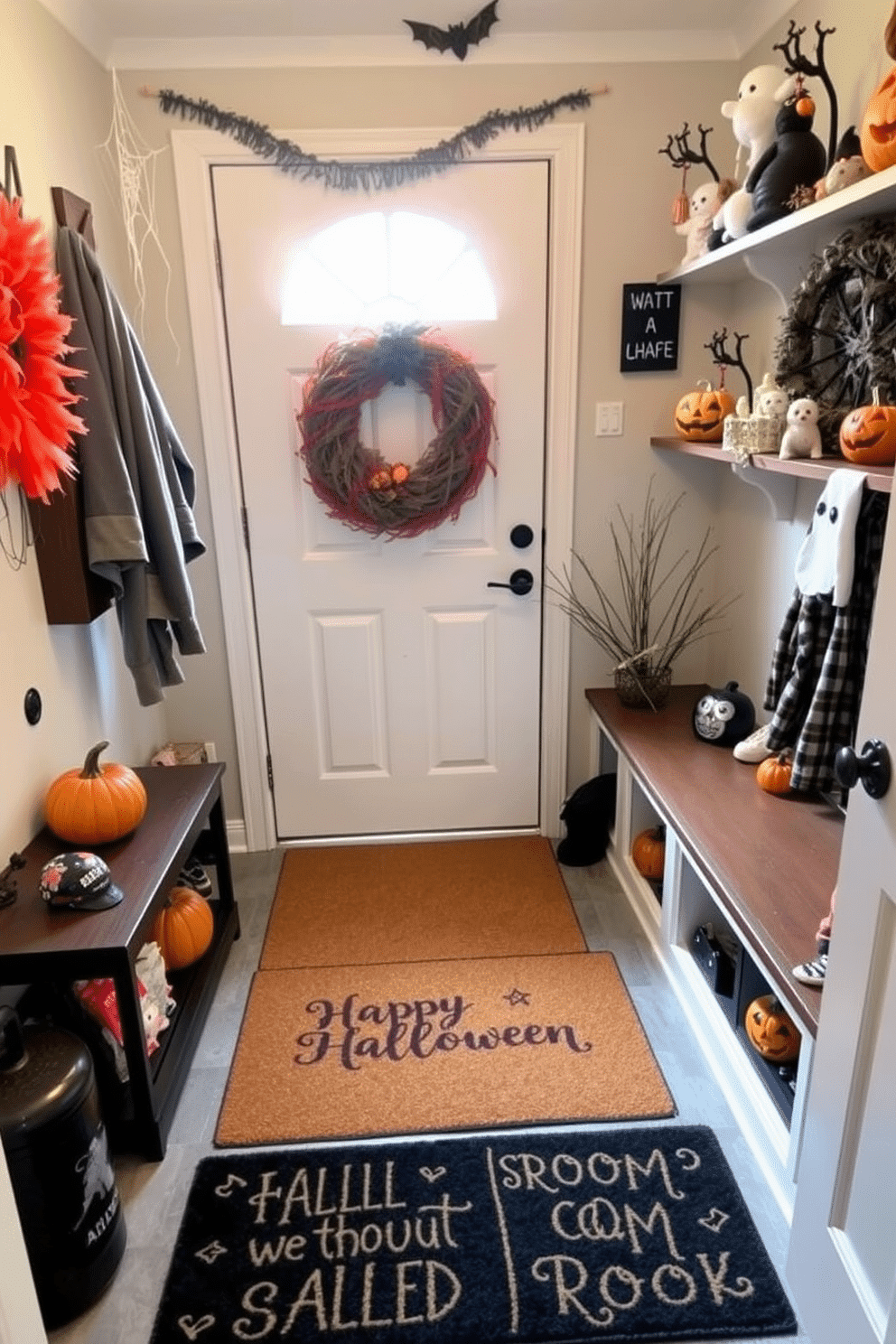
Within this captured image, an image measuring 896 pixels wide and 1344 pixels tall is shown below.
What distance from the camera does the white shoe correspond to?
7.44 feet

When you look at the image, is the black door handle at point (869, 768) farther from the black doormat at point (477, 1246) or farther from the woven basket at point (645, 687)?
the woven basket at point (645, 687)

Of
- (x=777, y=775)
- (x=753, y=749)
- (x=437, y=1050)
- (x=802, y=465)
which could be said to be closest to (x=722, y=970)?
(x=777, y=775)

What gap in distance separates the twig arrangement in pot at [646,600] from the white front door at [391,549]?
0.54ft

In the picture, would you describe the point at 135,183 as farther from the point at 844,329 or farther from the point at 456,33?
the point at 844,329

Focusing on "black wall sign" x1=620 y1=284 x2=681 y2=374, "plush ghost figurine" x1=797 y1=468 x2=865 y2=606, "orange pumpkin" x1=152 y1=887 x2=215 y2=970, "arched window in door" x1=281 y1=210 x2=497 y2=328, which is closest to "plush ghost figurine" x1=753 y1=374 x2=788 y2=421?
"plush ghost figurine" x1=797 y1=468 x2=865 y2=606

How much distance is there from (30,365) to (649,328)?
171 centimetres

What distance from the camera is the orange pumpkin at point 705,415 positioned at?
235 cm

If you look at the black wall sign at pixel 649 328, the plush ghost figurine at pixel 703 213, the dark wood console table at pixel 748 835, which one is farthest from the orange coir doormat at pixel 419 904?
the plush ghost figurine at pixel 703 213

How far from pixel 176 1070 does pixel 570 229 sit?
7.80 feet

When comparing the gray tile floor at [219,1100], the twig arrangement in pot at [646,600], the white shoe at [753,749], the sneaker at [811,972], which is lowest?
the gray tile floor at [219,1100]

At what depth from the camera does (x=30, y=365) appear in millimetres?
1620

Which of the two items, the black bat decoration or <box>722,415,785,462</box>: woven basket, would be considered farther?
the black bat decoration

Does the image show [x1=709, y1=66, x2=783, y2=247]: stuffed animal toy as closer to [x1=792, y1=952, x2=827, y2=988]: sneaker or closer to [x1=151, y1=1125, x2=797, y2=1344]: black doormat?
[x1=792, y1=952, x2=827, y2=988]: sneaker

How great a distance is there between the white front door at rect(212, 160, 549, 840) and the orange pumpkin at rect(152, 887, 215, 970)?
76cm
